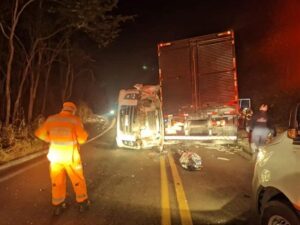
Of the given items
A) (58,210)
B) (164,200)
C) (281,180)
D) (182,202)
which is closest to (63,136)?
(58,210)

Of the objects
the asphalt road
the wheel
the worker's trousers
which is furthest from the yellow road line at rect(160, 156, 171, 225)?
the wheel

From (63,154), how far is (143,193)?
2.10 meters

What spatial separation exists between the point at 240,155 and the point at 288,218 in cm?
891

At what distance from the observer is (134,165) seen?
35.7 ft

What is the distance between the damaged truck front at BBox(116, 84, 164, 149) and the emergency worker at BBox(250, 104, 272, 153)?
4572mm

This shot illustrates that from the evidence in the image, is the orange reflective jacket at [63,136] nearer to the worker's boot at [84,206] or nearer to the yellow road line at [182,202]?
the worker's boot at [84,206]

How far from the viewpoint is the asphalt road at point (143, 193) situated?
5812mm

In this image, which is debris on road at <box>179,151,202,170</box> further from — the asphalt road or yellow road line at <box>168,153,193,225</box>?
yellow road line at <box>168,153,193,225</box>

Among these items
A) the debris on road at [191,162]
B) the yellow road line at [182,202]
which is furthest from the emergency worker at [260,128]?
the yellow road line at [182,202]

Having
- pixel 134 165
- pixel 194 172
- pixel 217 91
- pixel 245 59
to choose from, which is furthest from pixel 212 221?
pixel 245 59

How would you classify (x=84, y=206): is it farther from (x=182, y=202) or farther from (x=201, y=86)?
(x=201, y=86)

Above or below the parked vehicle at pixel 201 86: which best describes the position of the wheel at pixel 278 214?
below

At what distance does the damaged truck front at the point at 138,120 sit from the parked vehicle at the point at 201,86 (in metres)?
1.15

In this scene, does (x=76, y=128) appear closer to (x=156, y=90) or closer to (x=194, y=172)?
(x=194, y=172)
